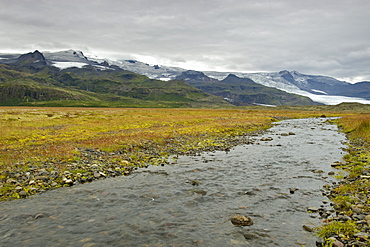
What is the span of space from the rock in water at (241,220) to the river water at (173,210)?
27cm

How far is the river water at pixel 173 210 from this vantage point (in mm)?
10328

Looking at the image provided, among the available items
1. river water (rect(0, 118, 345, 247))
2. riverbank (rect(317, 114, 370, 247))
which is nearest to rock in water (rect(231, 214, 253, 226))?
river water (rect(0, 118, 345, 247))

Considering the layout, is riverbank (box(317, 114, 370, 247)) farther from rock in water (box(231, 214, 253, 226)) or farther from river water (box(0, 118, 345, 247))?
rock in water (box(231, 214, 253, 226))

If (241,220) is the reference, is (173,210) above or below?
below

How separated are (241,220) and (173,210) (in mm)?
3645

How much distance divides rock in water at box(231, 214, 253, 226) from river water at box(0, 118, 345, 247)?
0.27 metres

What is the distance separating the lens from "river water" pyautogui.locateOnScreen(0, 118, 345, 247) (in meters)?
10.3

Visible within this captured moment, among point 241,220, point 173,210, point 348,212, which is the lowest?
point 173,210

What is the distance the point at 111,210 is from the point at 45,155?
13.6 m

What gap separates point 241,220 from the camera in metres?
11.6

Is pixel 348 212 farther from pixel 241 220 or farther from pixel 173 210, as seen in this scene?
pixel 173 210

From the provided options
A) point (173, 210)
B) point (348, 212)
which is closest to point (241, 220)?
point (173, 210)

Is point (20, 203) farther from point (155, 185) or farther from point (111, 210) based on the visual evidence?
point (155, 185)

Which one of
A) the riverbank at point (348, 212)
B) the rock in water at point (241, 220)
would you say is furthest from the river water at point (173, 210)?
the riverbank at point (348, 212)
